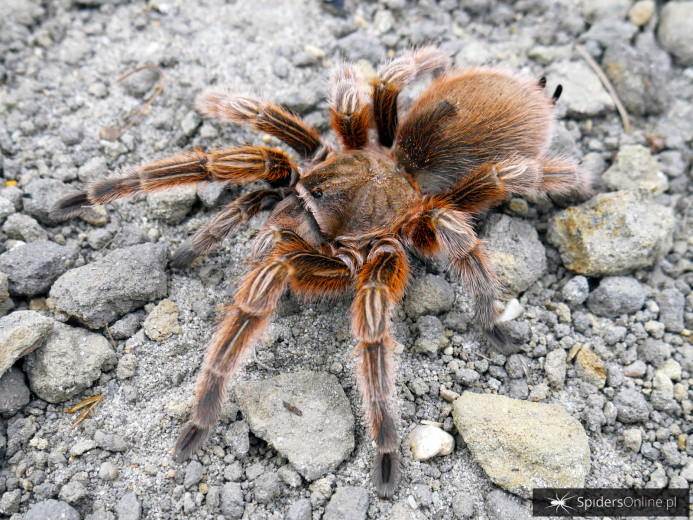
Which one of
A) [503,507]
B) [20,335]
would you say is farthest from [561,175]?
[20,335]

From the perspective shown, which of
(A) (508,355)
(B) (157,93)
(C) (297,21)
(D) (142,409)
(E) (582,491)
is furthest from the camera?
(C) (297,21)

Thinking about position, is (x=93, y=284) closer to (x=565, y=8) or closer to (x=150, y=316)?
(x=150, y=316)

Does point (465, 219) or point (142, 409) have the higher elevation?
point (465, 219)

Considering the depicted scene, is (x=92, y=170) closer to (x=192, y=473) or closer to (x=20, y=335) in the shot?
(x=20, y=335)

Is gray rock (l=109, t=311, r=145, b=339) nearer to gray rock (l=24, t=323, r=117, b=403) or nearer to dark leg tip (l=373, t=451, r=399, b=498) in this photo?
gray rock (l=24, t=323, r=117, b=403)

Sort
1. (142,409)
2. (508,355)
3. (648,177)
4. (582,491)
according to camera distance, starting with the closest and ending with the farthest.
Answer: (582,491) < (142,409) < (508,355) < (648,177)

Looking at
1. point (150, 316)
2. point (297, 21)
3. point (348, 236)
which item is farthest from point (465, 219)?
point (297, 21)

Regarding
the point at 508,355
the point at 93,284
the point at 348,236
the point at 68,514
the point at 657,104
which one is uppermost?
the point at 657,104
